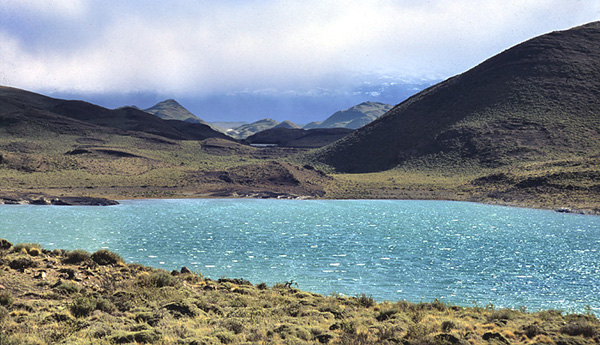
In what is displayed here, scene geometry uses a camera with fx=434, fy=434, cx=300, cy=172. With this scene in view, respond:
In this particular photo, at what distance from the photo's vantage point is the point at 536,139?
4077 inches

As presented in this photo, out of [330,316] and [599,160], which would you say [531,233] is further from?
[599,160]

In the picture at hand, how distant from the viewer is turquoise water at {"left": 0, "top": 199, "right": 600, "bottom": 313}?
21922 millimetres

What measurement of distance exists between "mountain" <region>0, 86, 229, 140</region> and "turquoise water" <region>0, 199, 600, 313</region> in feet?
281

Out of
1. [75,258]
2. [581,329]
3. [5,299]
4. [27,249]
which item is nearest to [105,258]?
[75,258]

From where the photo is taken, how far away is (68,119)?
149250 mm

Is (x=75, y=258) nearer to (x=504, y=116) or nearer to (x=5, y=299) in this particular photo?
(x=5, y=299)

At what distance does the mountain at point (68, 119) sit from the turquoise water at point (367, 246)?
3369 inches

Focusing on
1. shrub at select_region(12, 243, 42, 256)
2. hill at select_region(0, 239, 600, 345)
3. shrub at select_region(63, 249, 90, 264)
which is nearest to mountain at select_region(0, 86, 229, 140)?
shrub at select_region(12, 243, 42, 256)

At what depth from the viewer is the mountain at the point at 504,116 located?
104 m

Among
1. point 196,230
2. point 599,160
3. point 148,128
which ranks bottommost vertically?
point 196,230

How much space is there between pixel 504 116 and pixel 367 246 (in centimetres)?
9827

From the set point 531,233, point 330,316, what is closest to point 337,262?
point 330,316

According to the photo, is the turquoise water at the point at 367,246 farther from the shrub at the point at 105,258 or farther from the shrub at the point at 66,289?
the shrub at the point at 66,289

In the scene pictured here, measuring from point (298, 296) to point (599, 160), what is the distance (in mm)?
80952
